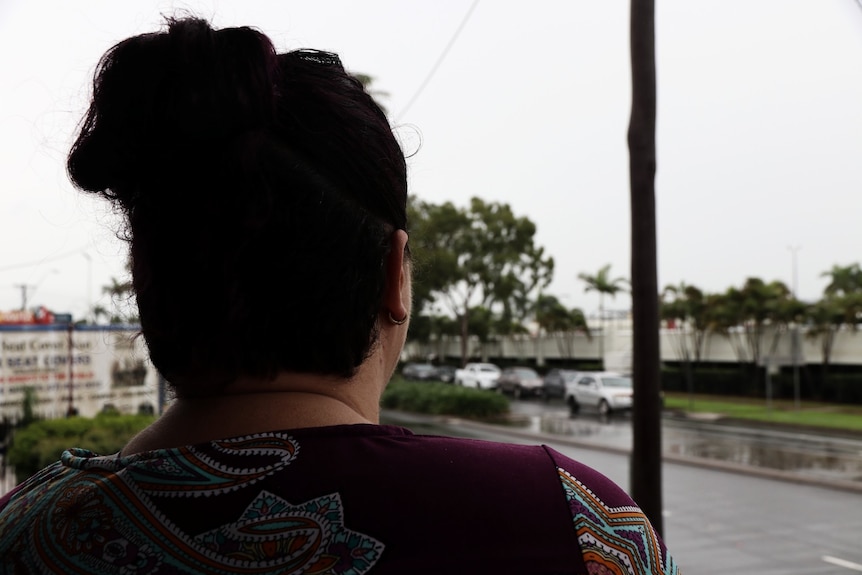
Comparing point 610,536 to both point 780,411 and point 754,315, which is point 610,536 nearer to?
point 780,411

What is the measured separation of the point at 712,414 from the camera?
25719 mm

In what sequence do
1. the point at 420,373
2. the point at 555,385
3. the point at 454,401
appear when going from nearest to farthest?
the point at 454,401 → the point at 555,385 → the point at 420,373

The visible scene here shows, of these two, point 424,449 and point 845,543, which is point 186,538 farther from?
point 845,543

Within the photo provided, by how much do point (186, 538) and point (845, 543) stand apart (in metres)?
10.3

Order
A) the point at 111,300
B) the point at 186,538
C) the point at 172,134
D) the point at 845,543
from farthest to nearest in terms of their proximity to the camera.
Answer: the point at 845,543 < the point at 111,300 < the point at 172,134 < the point at 186,538

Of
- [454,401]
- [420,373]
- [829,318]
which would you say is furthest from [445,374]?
[829,318]

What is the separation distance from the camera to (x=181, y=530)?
0.82 metres

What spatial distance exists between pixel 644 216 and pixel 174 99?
500 cm

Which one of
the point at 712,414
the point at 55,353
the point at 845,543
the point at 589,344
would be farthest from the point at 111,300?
the point at 589,344

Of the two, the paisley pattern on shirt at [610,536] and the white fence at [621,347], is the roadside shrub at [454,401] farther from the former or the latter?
the paisley pattern on shirt at [610,536]

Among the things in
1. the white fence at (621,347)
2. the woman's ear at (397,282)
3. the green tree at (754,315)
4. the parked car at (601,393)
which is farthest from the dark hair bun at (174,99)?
the green tree at (754,315)

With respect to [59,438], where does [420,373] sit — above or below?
below

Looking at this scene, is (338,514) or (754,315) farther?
(754,315)

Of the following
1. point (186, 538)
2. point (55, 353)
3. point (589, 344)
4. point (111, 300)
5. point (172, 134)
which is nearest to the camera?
point (186, 538)
